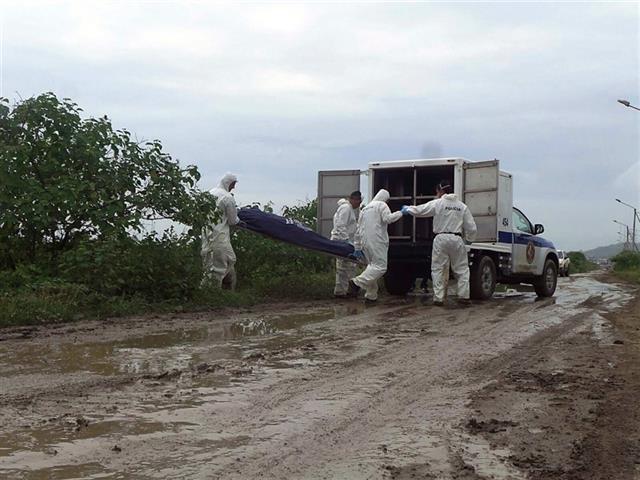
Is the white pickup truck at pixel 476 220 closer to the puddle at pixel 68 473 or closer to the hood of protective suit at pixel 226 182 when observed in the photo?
the hood of protective suit at pixel 226 182

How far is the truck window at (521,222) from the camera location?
49.6ft

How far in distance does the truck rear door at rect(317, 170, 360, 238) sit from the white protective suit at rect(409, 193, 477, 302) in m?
2.47

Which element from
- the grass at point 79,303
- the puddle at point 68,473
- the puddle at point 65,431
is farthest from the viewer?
the grass at point 79,303

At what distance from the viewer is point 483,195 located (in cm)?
1370

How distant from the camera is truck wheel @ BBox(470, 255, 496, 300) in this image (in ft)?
45.4

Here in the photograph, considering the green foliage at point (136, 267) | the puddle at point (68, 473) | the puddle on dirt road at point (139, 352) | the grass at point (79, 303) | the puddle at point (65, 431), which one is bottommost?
the puddle at point (68, 473)

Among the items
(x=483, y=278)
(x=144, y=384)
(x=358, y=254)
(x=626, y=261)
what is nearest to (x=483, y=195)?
(x=483, y=278)

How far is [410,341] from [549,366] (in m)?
1.73

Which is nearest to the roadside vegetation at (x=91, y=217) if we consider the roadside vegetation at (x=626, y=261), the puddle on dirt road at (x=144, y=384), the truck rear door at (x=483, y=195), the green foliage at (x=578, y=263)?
the puddle on dirt road at (x=144, y=384)

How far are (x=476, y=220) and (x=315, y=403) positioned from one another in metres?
9.39

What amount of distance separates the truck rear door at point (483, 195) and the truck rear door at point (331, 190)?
2.33m

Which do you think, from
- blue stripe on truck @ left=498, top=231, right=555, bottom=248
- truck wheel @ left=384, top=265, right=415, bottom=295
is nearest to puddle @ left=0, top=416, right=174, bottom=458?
blue stripe on truck @ left=498, top=231, right=555, bottom=248

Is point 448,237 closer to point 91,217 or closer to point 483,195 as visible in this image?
point 483,195

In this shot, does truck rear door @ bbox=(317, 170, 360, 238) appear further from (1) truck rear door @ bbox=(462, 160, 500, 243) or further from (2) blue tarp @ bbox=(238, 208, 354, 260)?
(1) truck rear door @ bbox=(462, 160, 500, 243)
